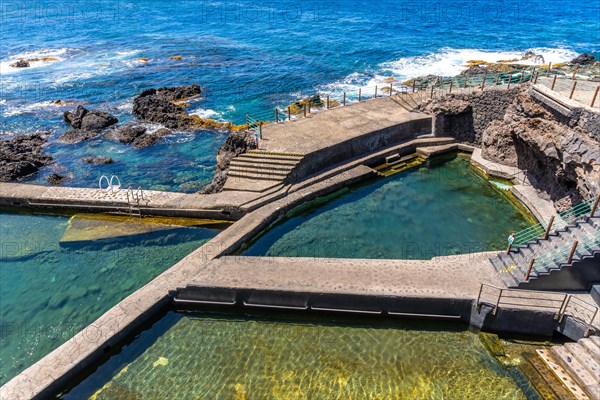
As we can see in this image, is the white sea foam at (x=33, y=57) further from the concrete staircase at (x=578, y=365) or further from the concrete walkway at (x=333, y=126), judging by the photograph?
the concrete staircase at (x=578, y=365)

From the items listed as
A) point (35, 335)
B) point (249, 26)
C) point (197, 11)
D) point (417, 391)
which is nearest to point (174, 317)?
Result: point (35, 335)

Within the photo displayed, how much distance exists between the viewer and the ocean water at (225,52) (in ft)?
89.1

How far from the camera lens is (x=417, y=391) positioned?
34.6 feet

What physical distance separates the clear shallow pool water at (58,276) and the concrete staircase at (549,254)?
1196 centimetres

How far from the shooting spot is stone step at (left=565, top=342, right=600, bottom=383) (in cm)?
1049

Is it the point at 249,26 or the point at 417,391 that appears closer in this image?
the point at 417,391

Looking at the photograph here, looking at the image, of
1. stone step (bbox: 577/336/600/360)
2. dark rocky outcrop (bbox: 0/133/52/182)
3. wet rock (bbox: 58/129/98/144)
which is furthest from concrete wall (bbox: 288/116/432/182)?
wet rock (bbox: 58/129/98/144)

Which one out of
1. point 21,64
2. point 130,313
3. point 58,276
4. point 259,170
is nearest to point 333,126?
point 259,170

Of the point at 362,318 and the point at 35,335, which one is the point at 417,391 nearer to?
the point at 362,318

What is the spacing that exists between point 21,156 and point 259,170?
16664mm

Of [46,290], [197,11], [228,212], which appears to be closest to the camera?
[46,290]

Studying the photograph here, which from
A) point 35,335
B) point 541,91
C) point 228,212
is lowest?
point 35,335

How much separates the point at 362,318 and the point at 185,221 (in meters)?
9.52

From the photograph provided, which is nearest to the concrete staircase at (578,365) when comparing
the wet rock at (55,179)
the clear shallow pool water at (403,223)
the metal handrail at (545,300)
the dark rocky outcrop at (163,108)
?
the metal handrail at (545,300)
